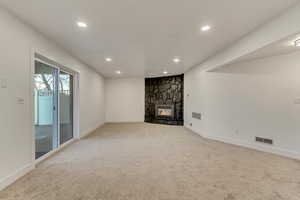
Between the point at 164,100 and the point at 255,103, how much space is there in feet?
14.9

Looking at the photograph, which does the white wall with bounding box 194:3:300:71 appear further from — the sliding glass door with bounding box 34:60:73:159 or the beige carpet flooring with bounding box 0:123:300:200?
the sliding glass door with bounding box 34:60:73:159

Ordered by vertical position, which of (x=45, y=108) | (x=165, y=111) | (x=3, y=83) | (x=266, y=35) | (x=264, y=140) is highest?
(x=266, y=35)

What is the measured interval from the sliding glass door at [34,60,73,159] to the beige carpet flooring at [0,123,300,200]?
43 centimetres

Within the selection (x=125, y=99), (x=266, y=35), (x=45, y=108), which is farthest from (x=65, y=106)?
(x=266, y=35)

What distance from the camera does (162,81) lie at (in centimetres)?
800

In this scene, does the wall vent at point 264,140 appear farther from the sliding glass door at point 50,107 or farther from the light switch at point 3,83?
the light switch at point 3,83

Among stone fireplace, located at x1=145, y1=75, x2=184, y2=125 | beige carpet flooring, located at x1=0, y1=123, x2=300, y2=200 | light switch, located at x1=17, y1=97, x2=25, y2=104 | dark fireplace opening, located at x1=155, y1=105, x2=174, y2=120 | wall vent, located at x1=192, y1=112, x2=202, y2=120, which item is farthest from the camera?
dark fireplace opening, located at x1=155, y1=105, x2=174, y2=120

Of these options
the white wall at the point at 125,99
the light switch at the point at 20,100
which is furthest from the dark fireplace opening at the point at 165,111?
the light switch at the point at 20,100

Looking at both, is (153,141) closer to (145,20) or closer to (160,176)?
(160,176)

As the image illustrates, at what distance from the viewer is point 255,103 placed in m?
3.84

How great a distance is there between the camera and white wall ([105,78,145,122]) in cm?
828

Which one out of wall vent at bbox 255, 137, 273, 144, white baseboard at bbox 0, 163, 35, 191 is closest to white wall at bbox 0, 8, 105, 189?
white baseboard at bbox 0, 163, 35, 191

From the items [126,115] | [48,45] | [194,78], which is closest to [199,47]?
[194,78]

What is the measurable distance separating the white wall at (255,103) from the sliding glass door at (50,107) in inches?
171
